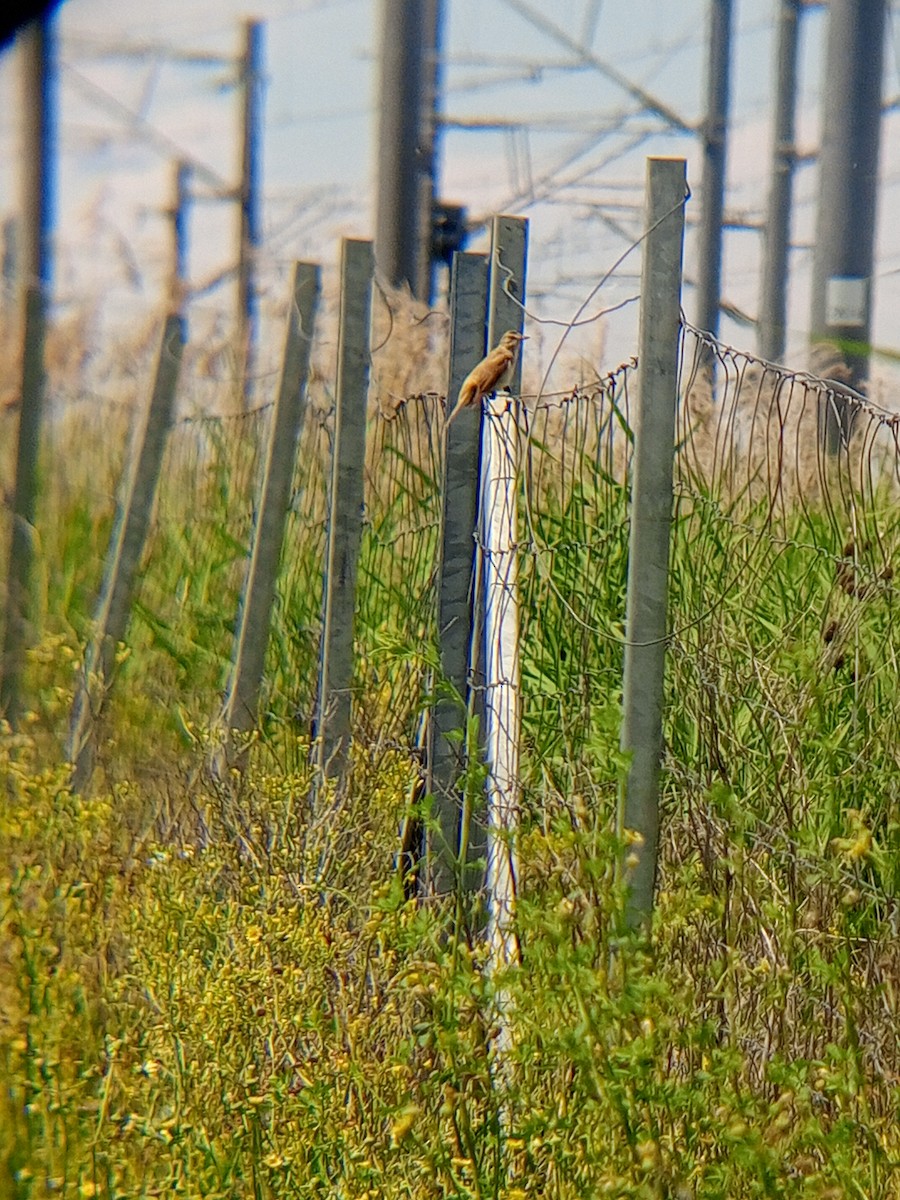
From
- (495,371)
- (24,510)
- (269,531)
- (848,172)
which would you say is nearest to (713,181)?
(848,172)

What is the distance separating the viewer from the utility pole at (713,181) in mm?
15750

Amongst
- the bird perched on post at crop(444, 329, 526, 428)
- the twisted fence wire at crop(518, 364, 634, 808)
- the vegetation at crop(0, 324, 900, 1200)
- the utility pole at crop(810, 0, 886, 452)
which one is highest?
the utility pole at crop(810, 0, 886, 452)

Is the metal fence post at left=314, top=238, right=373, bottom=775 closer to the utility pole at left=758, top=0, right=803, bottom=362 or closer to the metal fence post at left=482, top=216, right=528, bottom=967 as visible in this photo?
the metal fence post at left=482, top=216, right=528, bottom=967

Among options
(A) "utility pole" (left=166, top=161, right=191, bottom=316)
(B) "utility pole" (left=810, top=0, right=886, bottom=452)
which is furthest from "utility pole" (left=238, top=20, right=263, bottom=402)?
(B) "utility pole" (left=810, top=0, right=886, bottom=452)

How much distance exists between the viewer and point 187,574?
19.6 feet

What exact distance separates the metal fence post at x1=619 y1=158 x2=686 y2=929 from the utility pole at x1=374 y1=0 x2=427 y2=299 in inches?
300

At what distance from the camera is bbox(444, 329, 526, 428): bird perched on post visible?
361 centimetres

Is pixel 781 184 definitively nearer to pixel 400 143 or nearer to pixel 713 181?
pixel 713 181

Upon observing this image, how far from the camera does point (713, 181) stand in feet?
52.3

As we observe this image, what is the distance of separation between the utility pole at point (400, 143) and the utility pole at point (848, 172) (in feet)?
9.06

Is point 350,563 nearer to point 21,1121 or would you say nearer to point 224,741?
point 224,741

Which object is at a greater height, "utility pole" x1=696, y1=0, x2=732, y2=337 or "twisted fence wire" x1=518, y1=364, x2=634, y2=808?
"utility pole" x1=696, y1=0, x2=732, y2=337

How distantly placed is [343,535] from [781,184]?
13133 mm

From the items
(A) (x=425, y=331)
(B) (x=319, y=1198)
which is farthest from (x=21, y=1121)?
(A) (x=425, y=331)
